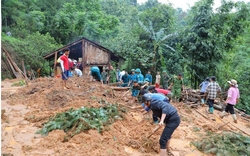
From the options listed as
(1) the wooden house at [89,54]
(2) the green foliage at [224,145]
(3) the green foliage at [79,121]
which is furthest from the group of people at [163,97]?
(1) the wooden house at [89,54]

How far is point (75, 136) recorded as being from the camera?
4.48 meters

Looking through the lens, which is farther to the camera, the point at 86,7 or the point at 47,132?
the point at 86,7

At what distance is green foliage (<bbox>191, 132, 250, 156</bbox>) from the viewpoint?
15.1 feet

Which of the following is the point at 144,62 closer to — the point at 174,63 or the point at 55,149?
the point at 174,63

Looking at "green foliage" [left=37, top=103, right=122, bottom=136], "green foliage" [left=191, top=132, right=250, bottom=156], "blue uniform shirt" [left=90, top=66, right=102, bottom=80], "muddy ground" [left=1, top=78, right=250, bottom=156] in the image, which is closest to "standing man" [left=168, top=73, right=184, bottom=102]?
"muddy ground" [left=1, top=78, right=250, bottom=156]

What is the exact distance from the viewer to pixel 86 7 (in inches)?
1111

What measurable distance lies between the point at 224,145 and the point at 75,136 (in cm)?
411

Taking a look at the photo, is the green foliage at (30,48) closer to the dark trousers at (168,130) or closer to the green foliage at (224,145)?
the dark trousers at (168,130)

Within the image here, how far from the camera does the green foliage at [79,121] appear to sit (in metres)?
4.75

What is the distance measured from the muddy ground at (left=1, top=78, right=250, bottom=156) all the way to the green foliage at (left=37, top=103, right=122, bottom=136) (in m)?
0.18

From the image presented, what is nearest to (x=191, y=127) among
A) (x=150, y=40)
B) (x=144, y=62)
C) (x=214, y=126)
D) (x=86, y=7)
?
(x=214, y=126)

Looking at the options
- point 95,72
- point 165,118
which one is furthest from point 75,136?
point 95,72

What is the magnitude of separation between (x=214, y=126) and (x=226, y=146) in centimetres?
206

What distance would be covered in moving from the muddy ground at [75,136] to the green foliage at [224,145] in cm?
→ 27
